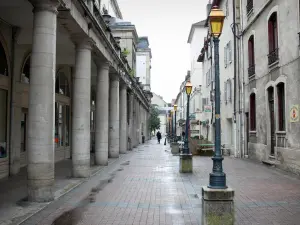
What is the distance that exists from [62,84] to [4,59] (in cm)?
816

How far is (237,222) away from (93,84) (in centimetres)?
2328

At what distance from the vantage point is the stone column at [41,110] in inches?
360

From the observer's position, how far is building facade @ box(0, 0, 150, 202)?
9.22 metres

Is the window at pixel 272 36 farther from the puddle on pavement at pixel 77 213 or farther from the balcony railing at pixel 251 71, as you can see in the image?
the puddle on pavement at pixel 77 213

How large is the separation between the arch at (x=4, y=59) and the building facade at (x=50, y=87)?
0.02 meters

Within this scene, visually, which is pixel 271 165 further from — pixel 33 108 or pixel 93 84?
pixel 93 84

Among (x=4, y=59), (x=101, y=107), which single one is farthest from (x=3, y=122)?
(x=101, y=107)

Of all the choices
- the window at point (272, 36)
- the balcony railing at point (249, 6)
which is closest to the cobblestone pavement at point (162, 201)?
the window at point (272, 36)

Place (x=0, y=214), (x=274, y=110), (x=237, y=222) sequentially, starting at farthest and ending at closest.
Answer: (x=274, y=110) → (x=0, y=214) → (x=237, y=222)

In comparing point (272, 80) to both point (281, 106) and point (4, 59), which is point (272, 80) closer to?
point (281, 106)

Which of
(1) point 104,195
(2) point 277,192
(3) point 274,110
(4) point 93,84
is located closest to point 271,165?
(3) point 274,110

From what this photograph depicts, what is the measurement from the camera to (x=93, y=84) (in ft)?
96.1

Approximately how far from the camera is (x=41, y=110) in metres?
9.19

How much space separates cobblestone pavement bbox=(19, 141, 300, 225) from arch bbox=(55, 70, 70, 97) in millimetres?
8387
